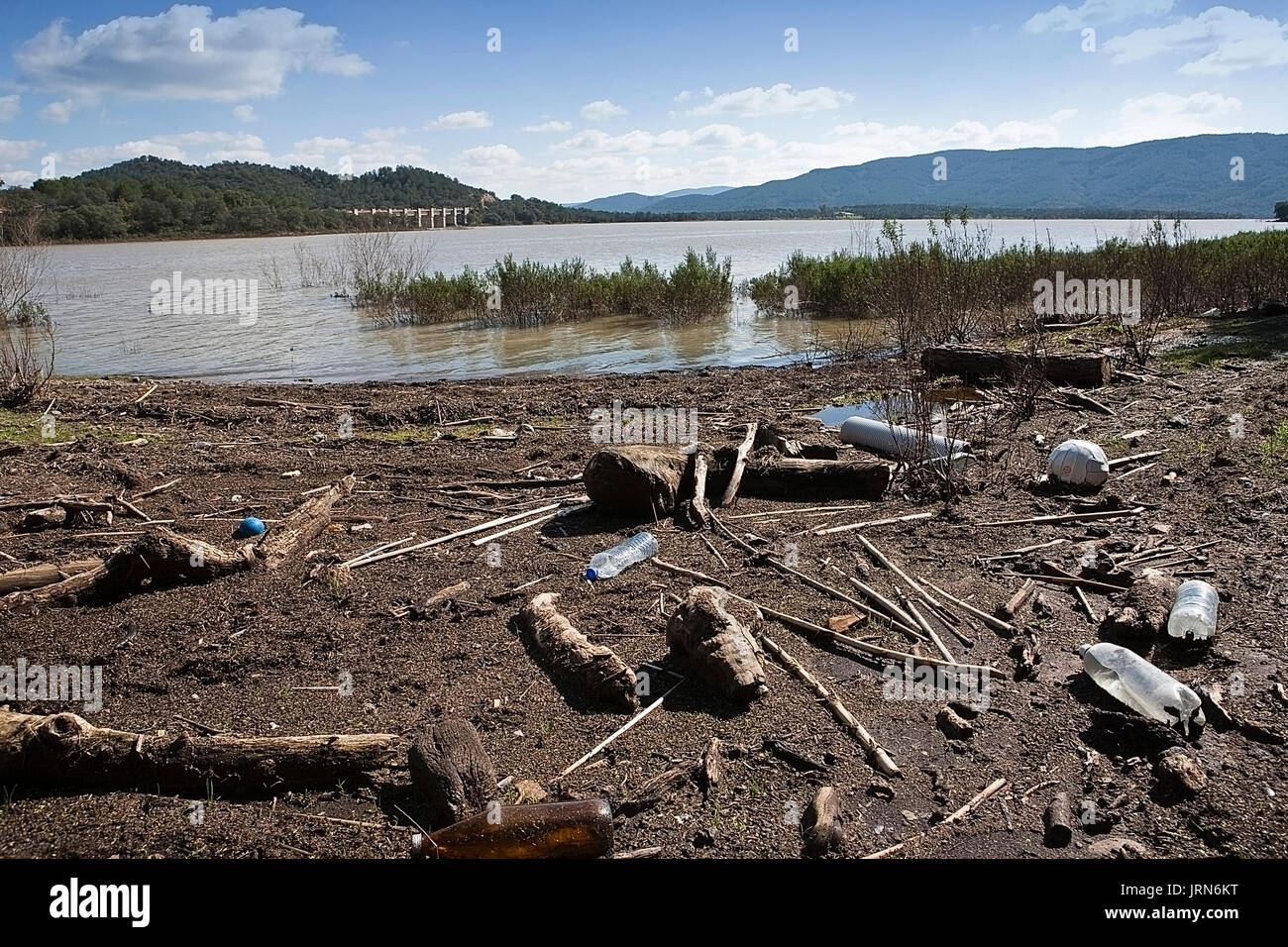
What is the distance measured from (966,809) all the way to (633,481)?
3.95 m

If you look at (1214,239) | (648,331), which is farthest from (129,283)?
(1214,239)

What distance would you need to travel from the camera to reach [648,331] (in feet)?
76.7

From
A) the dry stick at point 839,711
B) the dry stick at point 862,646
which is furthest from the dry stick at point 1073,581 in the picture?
the dry stick at point 839,711

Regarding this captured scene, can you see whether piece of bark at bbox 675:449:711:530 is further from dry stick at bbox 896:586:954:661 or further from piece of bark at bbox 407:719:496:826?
piece of bark at bbox 407:719:496:826

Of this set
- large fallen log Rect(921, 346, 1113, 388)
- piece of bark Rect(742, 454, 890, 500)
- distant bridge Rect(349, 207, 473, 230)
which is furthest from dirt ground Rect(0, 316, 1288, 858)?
distant bridge Rect(349, 207, 473, 230)

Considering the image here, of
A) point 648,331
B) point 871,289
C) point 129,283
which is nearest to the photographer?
point 871,289

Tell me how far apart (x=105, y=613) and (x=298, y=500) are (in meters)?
2.43

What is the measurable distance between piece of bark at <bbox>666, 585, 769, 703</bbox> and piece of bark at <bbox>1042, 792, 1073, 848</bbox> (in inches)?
53.5

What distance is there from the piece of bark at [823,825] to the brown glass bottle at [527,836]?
74cm

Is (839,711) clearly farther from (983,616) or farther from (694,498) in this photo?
(694,498)

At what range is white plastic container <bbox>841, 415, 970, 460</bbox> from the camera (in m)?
7.67

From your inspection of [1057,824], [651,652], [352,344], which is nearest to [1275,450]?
[1057,824]
